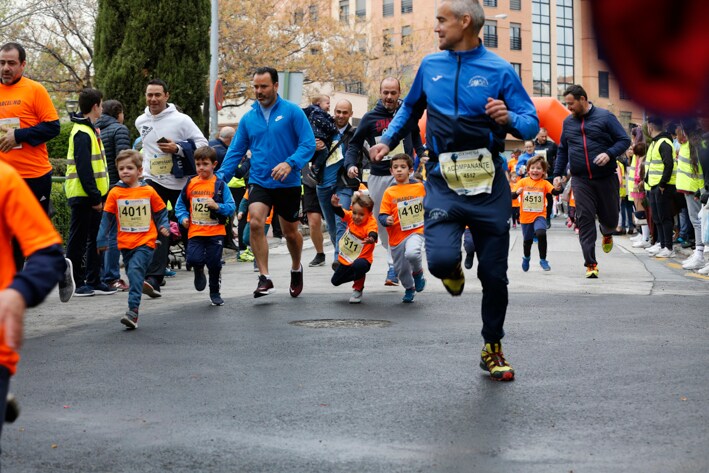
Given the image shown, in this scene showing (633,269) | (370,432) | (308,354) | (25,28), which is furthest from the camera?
(25,28)

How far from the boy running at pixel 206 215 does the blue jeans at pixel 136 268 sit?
106 cm

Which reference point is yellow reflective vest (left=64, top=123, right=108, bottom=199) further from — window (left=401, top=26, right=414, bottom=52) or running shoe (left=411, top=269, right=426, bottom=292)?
window (left=401, top=26, right=414, bottom=52)

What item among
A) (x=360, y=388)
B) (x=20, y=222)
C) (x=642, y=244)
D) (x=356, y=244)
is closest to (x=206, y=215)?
(x=356, y=244)

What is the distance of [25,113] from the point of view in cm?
891

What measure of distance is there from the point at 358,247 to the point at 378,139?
1.30 meters

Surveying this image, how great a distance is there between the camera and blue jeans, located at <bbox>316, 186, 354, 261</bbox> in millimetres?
13789

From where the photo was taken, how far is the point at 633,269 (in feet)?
48.7

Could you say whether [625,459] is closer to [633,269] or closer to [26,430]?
[26,430]

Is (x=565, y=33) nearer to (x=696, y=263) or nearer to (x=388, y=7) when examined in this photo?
(x=696, y=263)

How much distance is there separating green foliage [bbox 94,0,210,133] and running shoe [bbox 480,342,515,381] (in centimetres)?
1713

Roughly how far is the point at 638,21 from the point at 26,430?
4.46 meters

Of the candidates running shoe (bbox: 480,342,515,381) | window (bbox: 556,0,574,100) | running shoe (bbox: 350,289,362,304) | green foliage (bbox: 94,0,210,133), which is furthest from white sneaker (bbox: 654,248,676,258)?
window (bbox: 556,0,574,100)

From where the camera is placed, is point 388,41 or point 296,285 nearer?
point 296,285

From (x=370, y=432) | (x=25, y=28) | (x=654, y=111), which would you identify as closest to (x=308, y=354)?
(x=370, y=432)
